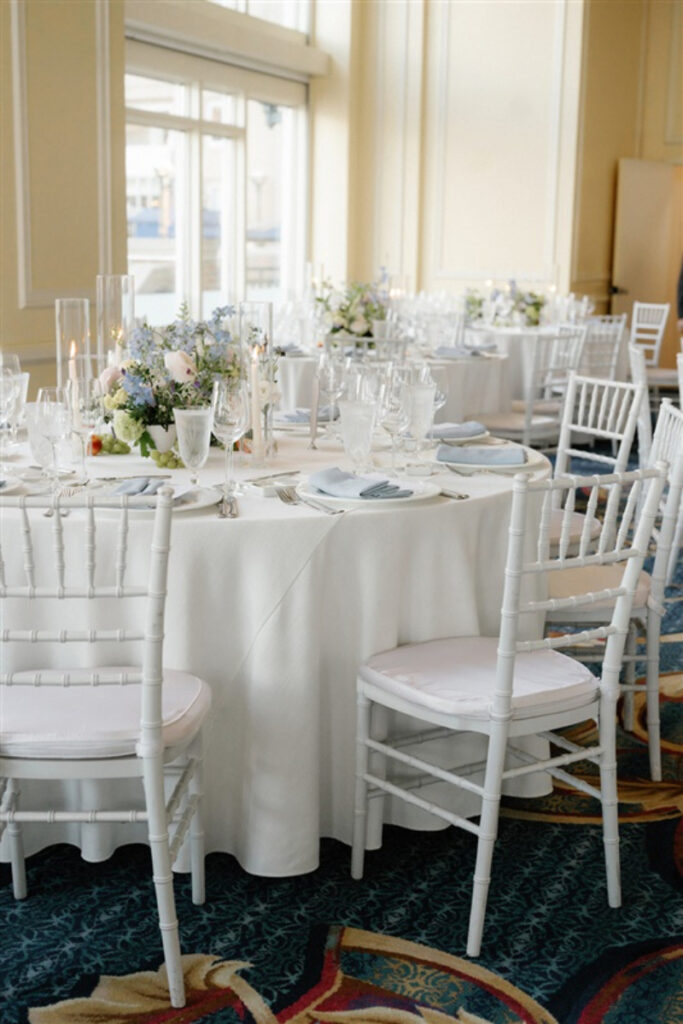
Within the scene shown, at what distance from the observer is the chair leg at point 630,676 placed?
3717 mm

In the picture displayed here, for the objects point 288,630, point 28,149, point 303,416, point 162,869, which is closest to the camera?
point 162,869

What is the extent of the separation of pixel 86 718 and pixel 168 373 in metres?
1.20

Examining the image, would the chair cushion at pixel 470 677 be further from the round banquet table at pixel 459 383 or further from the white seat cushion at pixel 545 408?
the white seat cushion at pixel 545 408

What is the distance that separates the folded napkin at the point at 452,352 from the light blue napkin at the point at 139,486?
4225mm

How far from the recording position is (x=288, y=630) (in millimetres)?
2781

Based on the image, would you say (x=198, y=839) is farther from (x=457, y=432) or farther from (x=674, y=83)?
(x=674, y=83)

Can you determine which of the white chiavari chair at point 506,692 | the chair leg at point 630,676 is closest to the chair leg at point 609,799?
the white chiavari chair at point 506,692

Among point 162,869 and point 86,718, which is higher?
point 86,718

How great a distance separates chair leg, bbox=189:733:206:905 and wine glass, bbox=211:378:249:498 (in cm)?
68

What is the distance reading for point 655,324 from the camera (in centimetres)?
1116

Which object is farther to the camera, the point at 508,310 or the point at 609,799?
the point at 508,310

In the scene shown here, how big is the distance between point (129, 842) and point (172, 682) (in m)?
0.59

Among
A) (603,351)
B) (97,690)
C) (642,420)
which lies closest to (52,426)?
(97,690)

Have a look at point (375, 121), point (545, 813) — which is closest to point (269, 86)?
point (375, 121)
